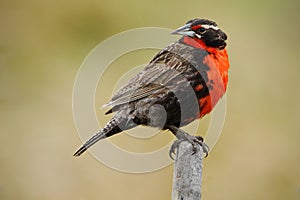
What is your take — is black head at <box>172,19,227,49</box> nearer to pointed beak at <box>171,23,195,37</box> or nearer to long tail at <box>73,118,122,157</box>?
pointed beak at <box>171,23,195,37</box>

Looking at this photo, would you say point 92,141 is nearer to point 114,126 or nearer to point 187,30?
point 114,126

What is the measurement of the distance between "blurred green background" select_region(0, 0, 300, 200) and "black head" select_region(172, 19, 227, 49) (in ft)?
8.25

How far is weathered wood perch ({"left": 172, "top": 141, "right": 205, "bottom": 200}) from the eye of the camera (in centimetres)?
395

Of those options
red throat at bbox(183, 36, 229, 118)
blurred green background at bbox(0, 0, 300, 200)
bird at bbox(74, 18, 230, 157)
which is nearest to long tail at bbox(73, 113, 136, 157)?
bird at bbox(74, 18, 230, 157)

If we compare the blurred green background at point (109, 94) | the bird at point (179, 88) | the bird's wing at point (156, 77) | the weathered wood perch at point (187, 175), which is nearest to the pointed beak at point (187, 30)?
the bird at point (179, 88)

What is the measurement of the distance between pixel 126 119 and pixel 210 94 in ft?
1.77

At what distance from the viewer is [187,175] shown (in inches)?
158

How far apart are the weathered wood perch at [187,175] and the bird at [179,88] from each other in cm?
27

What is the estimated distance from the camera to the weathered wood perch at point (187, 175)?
3947mm

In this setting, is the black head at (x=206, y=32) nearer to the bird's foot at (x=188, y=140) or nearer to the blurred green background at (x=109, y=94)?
the bird's foot at (x=188, y=140)

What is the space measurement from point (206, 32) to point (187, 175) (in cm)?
101
